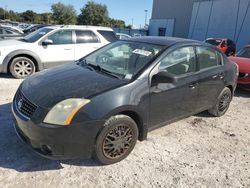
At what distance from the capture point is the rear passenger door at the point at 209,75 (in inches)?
167

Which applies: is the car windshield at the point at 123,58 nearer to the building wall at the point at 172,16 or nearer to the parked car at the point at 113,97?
the parked car at the point at 113,97

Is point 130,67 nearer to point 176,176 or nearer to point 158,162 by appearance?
point 158,162

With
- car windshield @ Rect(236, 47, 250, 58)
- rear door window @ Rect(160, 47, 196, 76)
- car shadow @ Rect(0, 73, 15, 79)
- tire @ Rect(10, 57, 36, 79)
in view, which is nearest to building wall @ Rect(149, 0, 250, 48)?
car windshield @ Rect(236, 47, 250, 58)

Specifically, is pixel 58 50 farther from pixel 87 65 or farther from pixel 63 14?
pixel 63 14

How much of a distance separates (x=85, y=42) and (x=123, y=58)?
441 centimetres

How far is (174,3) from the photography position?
106 ft

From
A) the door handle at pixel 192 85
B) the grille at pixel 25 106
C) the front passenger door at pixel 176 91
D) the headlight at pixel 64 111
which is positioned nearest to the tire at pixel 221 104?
the front passenger door at pixel 176 91

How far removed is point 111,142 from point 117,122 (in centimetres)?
27

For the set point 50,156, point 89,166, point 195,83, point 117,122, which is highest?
point 195,83

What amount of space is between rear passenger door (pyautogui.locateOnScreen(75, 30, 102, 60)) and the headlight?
207 inches

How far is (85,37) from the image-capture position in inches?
316

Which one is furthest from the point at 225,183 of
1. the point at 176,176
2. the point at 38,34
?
the point at 38,34

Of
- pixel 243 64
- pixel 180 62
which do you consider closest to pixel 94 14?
pixel 243 64

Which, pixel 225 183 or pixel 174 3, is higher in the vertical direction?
pixel 174 3
